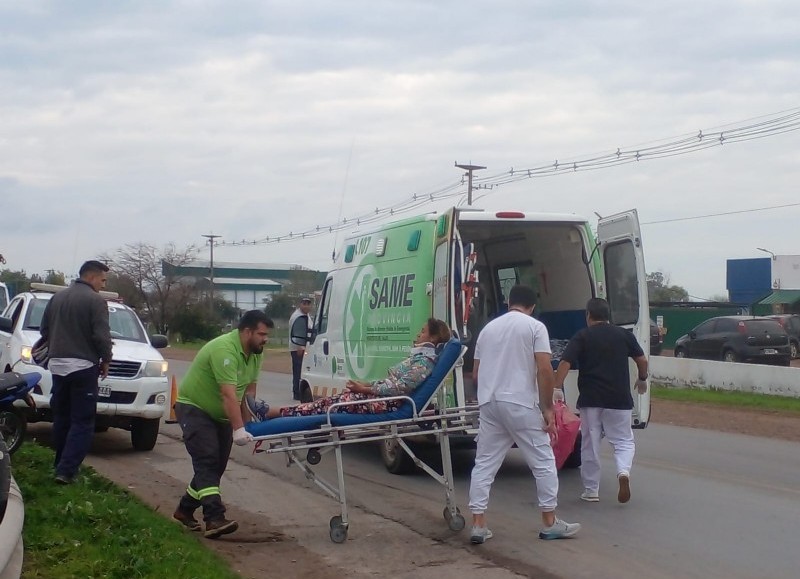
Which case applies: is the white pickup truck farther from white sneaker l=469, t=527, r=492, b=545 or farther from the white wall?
the white wall

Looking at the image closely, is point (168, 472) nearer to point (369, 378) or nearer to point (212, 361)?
point (369, 378)

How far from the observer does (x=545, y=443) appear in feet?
25.2

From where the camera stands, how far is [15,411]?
10.5 m

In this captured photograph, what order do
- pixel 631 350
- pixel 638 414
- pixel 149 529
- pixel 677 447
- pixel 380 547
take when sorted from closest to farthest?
pixel 149 529
pixel 380 547
pixel 631 350
pixel 638 414
pixel 677 447

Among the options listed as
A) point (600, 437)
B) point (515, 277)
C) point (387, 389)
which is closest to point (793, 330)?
point (515, 277)

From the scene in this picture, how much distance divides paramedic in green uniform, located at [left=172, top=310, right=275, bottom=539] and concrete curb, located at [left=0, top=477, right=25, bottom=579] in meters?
1.57

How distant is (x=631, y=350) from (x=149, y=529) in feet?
15.3

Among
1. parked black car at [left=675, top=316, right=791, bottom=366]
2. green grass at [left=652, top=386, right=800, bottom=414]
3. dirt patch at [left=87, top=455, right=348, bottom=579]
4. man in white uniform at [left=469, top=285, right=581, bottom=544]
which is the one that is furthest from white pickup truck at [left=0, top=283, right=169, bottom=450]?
parked black car at [left=675, top=316, right=791, bottom=366]

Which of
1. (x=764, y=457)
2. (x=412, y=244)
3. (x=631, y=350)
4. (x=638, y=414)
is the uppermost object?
(x=412, y=244)

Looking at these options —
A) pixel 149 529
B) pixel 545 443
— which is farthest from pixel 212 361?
pixel 545 443

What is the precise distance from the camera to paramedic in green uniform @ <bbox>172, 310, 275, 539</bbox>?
7426 mm

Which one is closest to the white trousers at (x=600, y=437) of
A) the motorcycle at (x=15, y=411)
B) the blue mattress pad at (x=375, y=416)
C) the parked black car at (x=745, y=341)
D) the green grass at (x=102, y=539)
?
the blue mattress pad at (x=375, y=416)

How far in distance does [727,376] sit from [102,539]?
57.7ft

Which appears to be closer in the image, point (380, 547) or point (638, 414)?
point (380, 547)
